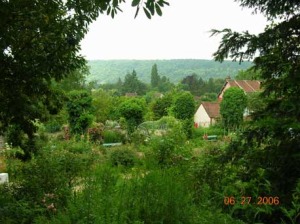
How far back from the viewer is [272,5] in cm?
443

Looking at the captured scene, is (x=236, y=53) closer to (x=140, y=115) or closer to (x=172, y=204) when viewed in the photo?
(x=172, y=204)

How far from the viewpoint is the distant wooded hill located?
141m

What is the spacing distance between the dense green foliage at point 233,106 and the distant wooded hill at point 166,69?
102228 millimetres

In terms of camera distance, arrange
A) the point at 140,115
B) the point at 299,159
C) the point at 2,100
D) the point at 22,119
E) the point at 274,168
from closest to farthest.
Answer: the point at 299,159
the point at 274,168
the point at 2,100
the point at 22,119
the point at 140,115

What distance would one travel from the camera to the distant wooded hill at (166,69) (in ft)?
464

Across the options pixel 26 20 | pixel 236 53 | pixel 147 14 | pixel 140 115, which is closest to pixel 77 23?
pixel 26 20

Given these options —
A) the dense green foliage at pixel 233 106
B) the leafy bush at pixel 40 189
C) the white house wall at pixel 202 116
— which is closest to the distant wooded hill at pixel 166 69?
the white house wall at pixel 202 116

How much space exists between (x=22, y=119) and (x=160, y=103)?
32268 mm

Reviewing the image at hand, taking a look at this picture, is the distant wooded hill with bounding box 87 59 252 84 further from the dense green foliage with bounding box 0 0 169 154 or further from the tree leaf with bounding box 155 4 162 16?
the tree leaf with bounding box 155 4 162 16

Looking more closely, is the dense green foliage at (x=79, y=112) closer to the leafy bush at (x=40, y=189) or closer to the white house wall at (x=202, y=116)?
the leafy bush at (x=40, y=189)

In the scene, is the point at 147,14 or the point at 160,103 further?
the point at 160,103

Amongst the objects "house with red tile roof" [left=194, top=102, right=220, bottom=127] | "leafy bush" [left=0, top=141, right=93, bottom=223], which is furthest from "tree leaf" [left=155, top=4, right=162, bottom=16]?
"house with red tile roof" [left=194, top=102, right=220, bottom=127]

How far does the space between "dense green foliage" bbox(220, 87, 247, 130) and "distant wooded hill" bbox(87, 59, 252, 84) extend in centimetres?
10223
